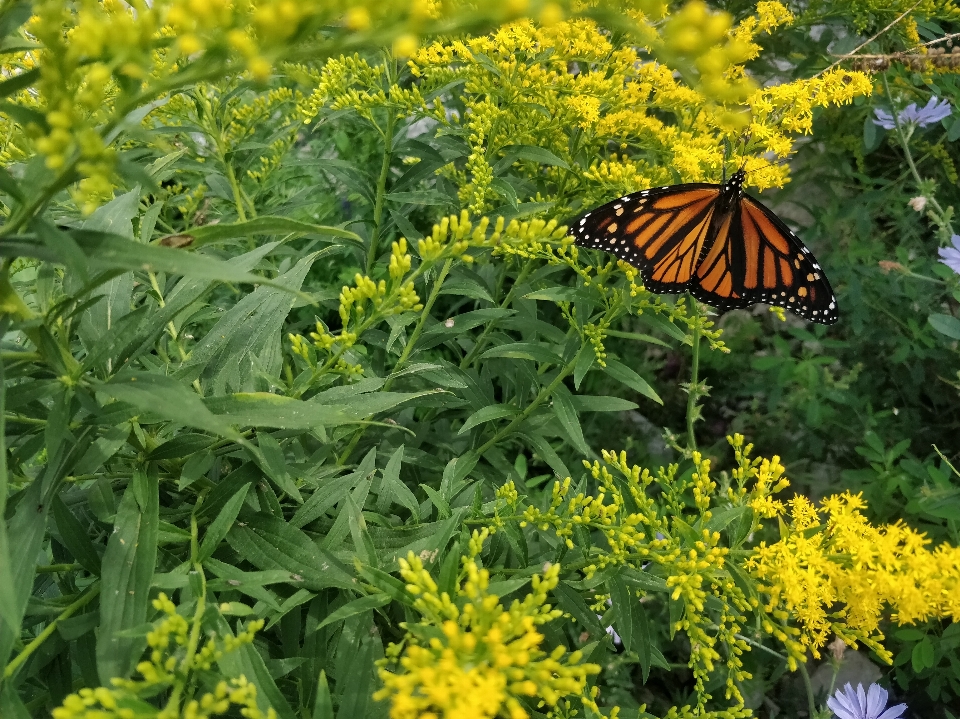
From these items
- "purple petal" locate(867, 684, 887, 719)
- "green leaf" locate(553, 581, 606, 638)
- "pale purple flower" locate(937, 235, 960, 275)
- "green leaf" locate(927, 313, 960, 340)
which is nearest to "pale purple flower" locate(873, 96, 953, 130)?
"pale purple flower" locate(937, 235, 960, 275)

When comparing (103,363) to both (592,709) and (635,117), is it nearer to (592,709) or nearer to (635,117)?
(592,709)

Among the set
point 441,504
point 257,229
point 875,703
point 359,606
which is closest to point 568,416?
point 441,504

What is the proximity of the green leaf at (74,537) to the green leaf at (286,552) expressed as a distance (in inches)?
10.0

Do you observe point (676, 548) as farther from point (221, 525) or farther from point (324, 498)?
point (221, 525)

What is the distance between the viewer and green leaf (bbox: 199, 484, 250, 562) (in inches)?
49.1

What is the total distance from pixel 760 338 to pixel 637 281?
255 centimetres

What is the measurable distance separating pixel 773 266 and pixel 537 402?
100cm

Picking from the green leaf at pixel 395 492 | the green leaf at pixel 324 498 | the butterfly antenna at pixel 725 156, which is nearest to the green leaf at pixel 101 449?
the green leaf at pixel 324 498

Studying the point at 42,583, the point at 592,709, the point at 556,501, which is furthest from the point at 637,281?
the point at 42,583

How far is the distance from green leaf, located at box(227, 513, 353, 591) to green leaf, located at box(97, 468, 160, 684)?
20cm

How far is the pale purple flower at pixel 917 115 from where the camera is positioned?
9.05 ft

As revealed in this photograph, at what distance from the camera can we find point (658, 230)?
6.62ft

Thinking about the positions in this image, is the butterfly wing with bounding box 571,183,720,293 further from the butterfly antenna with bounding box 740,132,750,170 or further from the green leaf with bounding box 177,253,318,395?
the green leaf with bounding box 177,253,318,395

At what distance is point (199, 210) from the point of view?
3.15 meters
